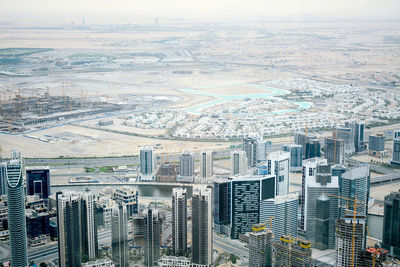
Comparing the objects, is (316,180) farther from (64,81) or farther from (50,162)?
(64,81)

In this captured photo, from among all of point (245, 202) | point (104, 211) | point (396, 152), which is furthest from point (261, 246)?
point (396, 152)

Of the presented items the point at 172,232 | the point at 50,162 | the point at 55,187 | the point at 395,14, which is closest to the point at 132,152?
the point at 50,162

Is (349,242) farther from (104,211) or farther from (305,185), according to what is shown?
(104,211)

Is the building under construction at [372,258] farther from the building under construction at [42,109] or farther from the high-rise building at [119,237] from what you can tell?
the building under construction at [42,109]

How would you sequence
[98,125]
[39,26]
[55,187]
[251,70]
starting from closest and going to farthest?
[55,187], [98,125], [39,26], [251,70]

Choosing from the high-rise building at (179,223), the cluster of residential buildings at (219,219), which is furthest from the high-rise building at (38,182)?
the high-rise building at (179,223)

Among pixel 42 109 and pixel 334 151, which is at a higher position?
pixel 42 109
